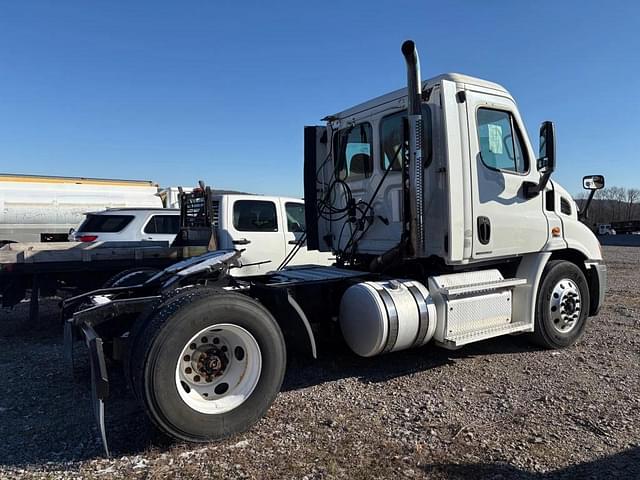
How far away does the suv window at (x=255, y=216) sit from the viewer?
26.8 feet

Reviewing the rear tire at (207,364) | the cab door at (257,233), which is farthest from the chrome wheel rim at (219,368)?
the cab door at (257,233)

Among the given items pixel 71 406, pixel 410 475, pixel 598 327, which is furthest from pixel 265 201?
pixel 410 475

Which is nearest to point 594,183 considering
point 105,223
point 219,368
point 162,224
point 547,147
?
point 547,147

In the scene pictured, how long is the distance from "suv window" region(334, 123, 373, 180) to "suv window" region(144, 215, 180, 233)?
5.21 metres

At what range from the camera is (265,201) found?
848 cm

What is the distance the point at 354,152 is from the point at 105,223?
19.8 ft

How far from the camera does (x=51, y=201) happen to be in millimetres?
15719

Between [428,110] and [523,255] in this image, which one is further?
[523,255]

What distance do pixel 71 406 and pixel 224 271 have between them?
5.76 feet

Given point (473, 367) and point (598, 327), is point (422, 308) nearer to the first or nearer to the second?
point (473, 367)

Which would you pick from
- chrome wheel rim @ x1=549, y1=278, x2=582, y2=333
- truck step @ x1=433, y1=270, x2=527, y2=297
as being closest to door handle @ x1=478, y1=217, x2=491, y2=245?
truck step @ x1=433, y1=270, x2=527, y2=297

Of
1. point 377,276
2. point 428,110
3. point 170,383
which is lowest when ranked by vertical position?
point 170,383

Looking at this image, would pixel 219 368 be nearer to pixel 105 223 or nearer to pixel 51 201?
pixel 105 223

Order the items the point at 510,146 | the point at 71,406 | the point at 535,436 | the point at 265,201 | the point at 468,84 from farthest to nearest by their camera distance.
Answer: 1. the point at 265,201
2. the point at 510,146
3. the point at 468,84
4. the point at 71,406
5. the point at 535,436
